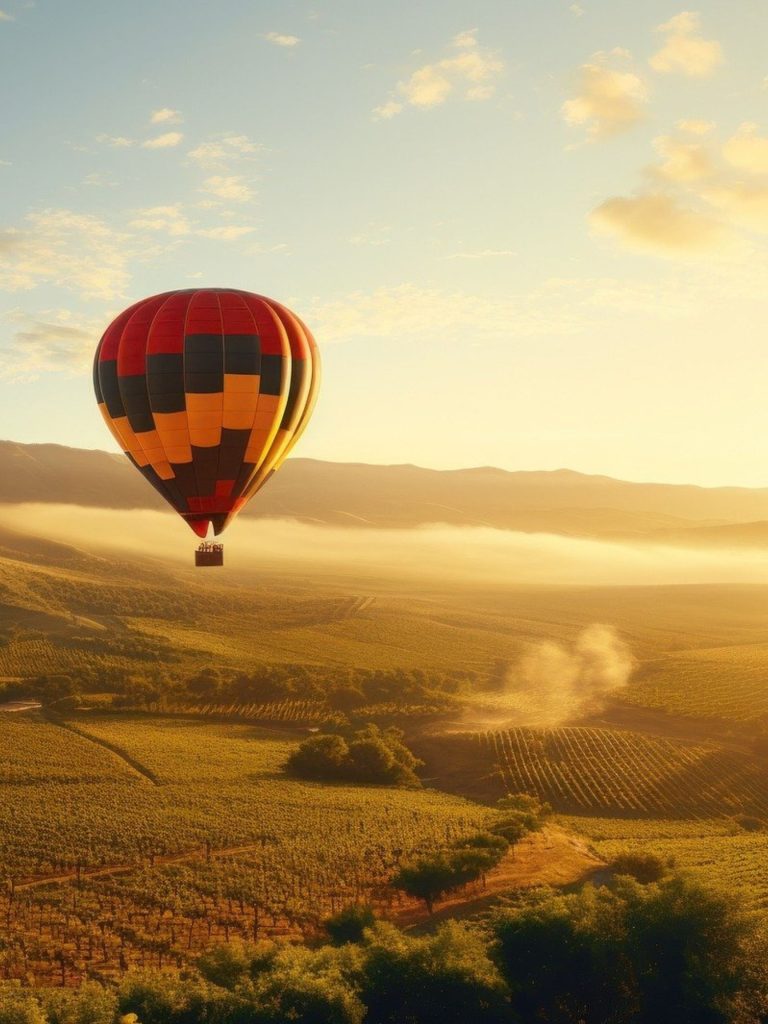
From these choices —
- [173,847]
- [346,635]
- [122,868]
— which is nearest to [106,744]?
[173,847]

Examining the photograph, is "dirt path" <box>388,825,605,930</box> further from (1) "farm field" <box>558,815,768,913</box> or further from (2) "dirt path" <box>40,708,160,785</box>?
(2) "dirt path" <box>40,708,160,785</box>

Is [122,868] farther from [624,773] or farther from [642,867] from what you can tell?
[624,773]

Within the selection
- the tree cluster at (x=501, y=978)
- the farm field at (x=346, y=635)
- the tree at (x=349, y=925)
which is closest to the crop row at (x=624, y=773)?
the farm field at (x=346, y=635)

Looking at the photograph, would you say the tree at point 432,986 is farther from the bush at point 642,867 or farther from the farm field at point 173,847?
the bush at point 642,867

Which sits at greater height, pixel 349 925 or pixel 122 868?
pixel 349 925

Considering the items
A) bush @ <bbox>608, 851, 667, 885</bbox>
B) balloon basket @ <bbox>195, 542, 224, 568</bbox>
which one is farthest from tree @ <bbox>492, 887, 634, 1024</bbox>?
balloon basket @ <bbox>195, 542, 224, 568</bbox>

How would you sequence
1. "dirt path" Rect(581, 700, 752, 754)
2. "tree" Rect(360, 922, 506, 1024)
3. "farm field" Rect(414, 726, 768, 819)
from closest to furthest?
1. "tree" Rect(360, 922, 506, 1024)
2. "farm field" Rect(414, 726, 768, 819)
3. "dirt path" Rect(581, 700, 752, 754)
